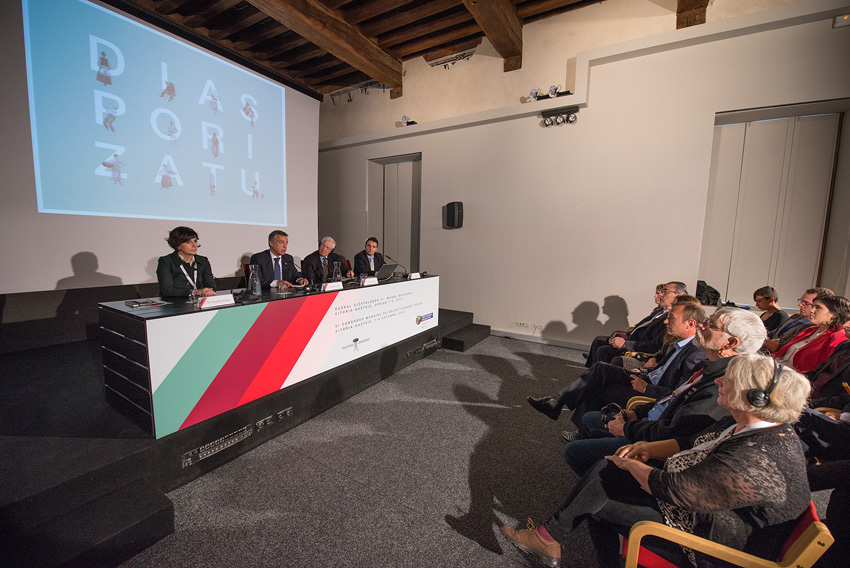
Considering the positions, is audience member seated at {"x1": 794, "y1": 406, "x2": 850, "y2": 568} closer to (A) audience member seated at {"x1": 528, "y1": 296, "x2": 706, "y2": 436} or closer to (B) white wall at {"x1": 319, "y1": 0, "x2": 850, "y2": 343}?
(A) audience member seated at {"x1": 528, "y1": 296, "x2": 706, "y2": 436}

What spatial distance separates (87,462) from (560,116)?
5195mm

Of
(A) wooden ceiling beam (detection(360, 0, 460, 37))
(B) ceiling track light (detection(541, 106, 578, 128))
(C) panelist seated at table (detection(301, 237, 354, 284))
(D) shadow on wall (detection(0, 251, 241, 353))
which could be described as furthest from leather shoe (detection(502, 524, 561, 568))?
(A) wooden ceiling beam (detection(360, 0, 460, 37))

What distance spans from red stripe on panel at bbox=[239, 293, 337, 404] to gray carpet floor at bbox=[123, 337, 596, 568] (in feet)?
1.19

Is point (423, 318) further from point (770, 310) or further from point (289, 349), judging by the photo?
point (770, 310)

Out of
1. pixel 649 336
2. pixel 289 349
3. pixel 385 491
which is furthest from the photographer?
pixel 649 336

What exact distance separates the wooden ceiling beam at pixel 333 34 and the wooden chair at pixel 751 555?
189 inches

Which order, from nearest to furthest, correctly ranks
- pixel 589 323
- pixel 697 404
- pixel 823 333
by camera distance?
1. pixel 697 404
2. pixel 823 333
3. pixel 589 323

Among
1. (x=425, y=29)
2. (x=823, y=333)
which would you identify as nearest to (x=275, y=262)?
(x=425, y=29)

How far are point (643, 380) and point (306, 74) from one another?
21.0 ft

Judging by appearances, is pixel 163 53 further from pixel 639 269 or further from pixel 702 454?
pixel 639 269

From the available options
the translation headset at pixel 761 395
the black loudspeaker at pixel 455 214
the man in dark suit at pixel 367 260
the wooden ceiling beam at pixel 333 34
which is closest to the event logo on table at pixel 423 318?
the man in dark suit at pixel 367 260

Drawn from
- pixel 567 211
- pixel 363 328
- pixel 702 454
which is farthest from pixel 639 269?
pixel 702 454

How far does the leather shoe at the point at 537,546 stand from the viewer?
1.38 metres

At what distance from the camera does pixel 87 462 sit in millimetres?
1563
